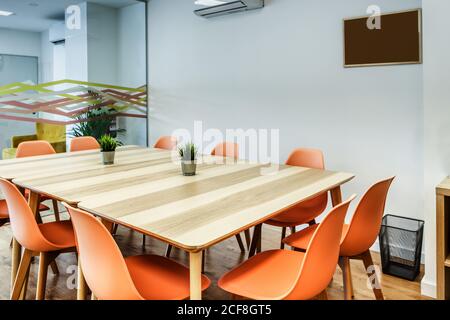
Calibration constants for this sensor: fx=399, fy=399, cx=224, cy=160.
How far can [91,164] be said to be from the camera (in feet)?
9.49

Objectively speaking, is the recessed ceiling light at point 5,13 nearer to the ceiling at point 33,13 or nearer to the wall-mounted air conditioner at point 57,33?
the ceiling at point 33,13

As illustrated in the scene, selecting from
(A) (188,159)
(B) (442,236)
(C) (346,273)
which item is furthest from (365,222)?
(A) (188,159)

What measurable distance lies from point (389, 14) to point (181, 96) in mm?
2521

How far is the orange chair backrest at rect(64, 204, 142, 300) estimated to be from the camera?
1.40m

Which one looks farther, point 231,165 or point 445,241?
point 231,165

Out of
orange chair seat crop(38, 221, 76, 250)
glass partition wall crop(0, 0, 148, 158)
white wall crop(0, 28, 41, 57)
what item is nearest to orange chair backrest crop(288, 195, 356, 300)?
orange chair seat crop(38, 221, 76, 250)

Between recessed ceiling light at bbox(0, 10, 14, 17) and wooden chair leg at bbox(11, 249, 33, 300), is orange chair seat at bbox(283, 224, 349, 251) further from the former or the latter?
recessed ceiling light at bbox(0, 10, 14, 17)

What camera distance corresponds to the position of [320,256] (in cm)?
149

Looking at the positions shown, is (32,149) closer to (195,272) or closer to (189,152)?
(189,152)

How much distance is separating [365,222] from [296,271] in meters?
0.43

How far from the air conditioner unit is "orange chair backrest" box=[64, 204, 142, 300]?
10.1 feet

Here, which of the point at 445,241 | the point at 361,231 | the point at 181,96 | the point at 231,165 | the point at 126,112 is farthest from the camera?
the point at 126,112

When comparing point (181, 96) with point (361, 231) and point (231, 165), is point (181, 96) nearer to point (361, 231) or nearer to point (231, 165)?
point (231, 165)
